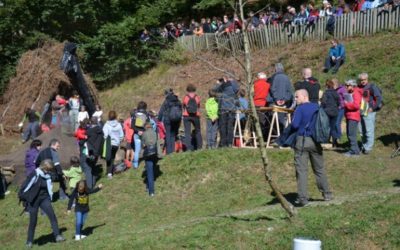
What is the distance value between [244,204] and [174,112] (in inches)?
191

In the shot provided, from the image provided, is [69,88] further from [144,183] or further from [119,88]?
[144,183]

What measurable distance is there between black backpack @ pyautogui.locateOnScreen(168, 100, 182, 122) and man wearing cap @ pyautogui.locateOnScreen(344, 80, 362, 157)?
470 cm

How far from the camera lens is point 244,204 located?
48.0ft

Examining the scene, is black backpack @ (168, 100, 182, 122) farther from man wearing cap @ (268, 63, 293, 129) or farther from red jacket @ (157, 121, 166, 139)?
man wearing cap @ (268, 63, 293, 129)

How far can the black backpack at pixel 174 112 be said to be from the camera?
61.3ft

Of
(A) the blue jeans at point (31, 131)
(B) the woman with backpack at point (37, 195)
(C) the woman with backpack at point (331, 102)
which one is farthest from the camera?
(A) the blue jeans at point (31, 131)

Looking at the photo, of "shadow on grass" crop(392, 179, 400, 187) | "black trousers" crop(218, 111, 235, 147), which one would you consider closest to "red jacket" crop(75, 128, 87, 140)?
"black trousers" crop(218, 111, 235, 147)

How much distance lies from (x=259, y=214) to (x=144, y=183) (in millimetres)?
6300

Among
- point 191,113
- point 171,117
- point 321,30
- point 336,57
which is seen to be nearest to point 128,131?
point 171,117

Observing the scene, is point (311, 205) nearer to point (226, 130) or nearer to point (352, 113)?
point (352, 113)

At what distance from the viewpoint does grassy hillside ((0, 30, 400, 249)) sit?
1066cm

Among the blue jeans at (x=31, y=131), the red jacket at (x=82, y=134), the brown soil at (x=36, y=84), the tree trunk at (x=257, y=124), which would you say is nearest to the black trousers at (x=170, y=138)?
the red jacket at (x=82, y=134)

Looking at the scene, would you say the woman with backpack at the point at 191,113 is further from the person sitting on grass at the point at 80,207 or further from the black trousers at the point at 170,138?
the person sitting on grass at the point at 80,207

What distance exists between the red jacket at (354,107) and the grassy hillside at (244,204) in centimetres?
98
